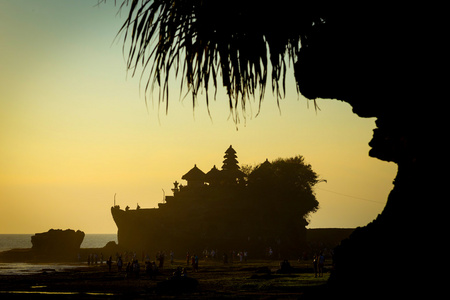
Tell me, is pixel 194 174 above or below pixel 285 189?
above

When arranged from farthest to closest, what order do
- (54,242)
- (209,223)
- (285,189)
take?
1. (54,242)
2. (285,189)
3. (209,223)

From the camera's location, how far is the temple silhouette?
61.0 metres

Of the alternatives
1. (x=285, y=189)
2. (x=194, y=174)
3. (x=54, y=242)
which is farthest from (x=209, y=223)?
(x=54, y=242)

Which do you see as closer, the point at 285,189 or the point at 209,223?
the point at 209,223

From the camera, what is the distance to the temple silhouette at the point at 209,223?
6100 centimetres

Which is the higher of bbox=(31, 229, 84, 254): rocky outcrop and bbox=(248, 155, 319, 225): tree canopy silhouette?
bbox=(248, 155, 319, 225): tree canopy silhouette

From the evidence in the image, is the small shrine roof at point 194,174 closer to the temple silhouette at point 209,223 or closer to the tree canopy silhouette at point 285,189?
the temple silhouette at point 209,223

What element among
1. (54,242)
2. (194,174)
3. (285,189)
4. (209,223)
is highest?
(194,174)

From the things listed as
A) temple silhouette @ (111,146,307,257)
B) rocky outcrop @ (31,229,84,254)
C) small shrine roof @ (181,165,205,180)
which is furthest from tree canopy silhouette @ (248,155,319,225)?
rocky outcrop @ (31,229,84,254)

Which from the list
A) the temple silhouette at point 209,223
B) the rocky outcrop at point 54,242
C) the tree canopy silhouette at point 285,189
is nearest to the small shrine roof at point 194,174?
the temple silhouette at point 209,223

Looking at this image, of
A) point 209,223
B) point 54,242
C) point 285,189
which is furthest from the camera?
point 54,242

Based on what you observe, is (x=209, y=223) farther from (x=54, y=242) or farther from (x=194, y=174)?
(x=54, y=242)

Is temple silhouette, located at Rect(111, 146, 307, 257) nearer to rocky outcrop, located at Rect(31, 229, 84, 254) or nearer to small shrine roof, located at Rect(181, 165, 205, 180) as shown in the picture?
small shrine roof, located at Rect(181, 165, 205, 180)

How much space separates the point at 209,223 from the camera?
62438mm
